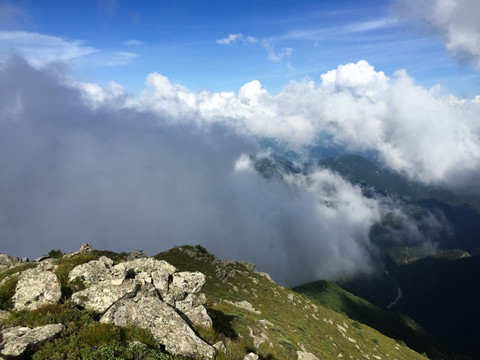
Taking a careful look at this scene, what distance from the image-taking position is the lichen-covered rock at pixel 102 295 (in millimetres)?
16578

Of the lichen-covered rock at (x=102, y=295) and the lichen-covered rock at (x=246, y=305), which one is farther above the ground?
the lichen-covered rock at (x=102, y=295)

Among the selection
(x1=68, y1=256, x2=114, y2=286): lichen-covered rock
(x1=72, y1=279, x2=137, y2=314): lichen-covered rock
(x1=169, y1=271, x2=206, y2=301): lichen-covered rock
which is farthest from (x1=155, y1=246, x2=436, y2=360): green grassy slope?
(x1=68, y1=256, x2=114, y2=286): lichen-covered rock

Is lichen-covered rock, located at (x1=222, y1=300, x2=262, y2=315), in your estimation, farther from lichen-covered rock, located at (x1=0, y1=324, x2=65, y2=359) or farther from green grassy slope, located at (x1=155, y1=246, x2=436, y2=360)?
lichen-covered rock, located at (x1=0, y1=324, x2=65, y2=359)

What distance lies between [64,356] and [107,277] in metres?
7.94

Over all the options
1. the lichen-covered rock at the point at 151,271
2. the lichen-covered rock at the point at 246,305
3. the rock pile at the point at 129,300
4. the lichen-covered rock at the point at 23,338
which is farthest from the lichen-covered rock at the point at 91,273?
the lichen-covered rock at the point at 246,305

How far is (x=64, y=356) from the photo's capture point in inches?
464

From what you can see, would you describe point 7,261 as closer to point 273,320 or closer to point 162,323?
point 162,323

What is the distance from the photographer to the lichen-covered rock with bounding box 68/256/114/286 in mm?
18961

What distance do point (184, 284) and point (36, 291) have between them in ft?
33.3

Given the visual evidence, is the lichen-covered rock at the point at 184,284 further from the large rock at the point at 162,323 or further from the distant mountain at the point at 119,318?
the large rock at the point at 162,323

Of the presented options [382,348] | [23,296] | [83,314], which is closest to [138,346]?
[83,314]

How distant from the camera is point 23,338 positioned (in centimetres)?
1211

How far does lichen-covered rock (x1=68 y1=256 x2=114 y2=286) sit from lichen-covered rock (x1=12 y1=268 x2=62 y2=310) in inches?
53.4

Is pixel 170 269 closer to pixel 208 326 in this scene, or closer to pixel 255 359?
pixel 208 326
